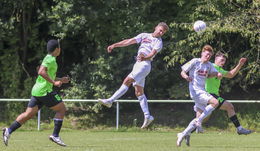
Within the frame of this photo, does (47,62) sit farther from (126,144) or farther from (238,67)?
(238,67)

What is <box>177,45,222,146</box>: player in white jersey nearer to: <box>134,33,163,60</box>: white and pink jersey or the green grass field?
<box>134,33,163,60</box>: white and pink jersey

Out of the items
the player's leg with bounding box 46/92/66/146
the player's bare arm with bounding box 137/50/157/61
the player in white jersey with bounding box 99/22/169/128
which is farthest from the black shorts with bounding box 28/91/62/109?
the player's bare arm with bounding box 137/50/157/61

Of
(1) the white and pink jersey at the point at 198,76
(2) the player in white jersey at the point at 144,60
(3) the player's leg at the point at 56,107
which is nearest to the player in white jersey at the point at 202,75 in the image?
(1) the white and pink jersey at the point at 198,76

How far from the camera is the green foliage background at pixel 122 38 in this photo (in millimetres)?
22344

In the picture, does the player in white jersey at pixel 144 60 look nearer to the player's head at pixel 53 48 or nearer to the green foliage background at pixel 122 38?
the player's head at pixel 53 48

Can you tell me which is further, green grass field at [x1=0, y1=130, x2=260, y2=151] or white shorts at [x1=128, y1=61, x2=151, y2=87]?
white shorts at [x1=128, y1=61, x2=151, y2=87]

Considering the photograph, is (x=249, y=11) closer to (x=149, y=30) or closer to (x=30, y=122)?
(x=149, y=30)

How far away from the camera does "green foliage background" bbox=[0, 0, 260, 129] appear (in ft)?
73.3

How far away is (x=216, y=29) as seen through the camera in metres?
21.6

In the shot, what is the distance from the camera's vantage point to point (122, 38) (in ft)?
76.7

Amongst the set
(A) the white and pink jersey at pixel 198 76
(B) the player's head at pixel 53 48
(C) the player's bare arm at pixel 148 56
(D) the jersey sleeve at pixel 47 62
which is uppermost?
(B) the player's head at pixel 53 48

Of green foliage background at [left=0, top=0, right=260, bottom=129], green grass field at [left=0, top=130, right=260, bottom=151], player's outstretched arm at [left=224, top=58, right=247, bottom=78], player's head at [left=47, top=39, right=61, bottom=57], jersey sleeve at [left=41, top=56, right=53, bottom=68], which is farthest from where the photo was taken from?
green foliage background at [left=0, top=0, right=260, bottom=129]

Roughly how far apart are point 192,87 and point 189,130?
3.76ft

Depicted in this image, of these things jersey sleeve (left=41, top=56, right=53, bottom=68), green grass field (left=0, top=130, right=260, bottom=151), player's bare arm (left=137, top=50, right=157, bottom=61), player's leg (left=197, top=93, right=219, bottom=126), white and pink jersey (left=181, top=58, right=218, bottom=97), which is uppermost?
player's bare arm (left=137, top=50, right=157, bottom=61)
